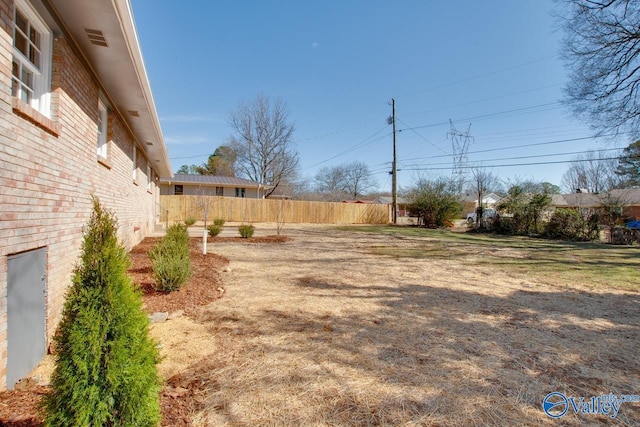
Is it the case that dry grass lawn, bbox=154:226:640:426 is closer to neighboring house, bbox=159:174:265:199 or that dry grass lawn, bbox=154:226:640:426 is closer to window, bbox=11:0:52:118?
window, bbox=11:0:52:118

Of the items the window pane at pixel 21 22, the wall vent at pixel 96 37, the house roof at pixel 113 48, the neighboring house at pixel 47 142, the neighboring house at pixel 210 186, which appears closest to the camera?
the neighboring house at pixel 47 142

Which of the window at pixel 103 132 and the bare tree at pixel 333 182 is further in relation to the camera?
the bare tree at pixel 333 182

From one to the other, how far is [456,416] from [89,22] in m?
5.20

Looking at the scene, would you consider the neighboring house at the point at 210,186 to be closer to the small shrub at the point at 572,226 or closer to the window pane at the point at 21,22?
the small shrub at the point at 572,226

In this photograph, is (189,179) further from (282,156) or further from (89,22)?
(89,22)

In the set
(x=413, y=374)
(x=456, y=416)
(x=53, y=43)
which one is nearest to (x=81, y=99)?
(x=53, y=43)

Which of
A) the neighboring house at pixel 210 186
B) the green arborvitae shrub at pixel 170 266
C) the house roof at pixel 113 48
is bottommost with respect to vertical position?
the green arborvitae shrub at pixel 170 266

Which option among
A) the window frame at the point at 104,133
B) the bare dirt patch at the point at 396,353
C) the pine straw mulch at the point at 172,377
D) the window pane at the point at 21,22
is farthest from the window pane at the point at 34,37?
the bare dirt patch at the point at 396,353

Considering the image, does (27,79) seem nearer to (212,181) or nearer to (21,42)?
(21,42)

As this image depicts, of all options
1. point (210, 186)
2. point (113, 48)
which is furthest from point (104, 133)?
point (210, 186)

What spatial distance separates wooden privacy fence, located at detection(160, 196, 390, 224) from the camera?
24750mm

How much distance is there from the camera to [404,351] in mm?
3225

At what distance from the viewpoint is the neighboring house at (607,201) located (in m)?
16.8

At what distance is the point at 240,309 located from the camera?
14.6ft
